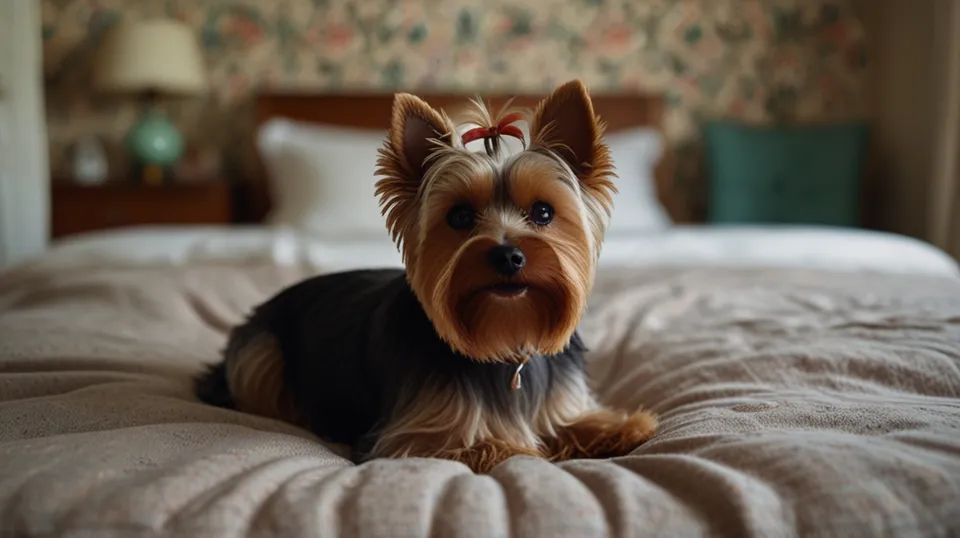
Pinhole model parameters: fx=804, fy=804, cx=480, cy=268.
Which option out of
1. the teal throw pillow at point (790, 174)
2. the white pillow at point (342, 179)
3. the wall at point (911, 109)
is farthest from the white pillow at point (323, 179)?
the wall at point (911, 109)

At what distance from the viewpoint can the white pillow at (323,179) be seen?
375 centimetres

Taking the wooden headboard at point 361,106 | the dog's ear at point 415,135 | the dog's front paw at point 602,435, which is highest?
the wooden headboard at point 361,106

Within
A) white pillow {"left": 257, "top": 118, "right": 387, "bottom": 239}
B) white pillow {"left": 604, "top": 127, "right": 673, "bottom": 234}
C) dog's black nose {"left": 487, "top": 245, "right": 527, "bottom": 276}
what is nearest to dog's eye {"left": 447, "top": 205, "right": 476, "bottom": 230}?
dog's black nose {"left": 487, "top": 245, "right": 527, "bottom": 276}

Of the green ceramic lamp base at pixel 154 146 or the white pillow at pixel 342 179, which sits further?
the green ceramic lamp base at pixel 154 146

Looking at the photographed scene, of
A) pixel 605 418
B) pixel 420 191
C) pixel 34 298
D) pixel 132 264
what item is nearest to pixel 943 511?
pixel 605 418

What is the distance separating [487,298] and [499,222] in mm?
127

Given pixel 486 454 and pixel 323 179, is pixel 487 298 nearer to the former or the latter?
pixel 486 454

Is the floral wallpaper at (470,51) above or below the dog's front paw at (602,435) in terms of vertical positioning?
above

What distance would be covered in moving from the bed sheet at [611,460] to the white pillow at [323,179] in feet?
4.43

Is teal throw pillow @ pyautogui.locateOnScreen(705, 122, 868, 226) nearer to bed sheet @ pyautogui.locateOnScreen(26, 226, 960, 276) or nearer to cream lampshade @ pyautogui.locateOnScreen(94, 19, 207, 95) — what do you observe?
bed sheet @ pyautogui.locateOnScreen(26, 226, 960, 276)

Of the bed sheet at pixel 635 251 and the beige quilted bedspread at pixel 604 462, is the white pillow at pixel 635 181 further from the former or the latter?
the beige quilted bedspread at pixel 604 462

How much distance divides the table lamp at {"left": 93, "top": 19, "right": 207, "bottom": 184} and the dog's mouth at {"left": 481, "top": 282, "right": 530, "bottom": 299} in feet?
11.7

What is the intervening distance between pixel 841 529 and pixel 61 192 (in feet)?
14.6

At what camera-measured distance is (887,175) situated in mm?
4953
